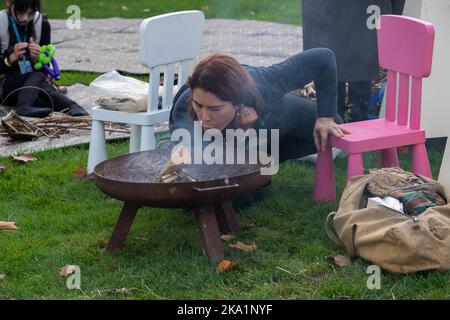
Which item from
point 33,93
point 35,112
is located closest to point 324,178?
point 35,112

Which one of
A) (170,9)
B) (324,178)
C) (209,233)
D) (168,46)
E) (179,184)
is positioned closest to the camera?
(179,184)

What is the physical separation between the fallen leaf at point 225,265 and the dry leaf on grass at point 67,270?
727 millimetres

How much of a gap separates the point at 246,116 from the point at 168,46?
116 cm

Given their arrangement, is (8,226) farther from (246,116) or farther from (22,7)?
(22,7)

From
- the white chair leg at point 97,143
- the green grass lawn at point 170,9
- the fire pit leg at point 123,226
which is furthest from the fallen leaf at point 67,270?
the green grass lawn at point 170,9

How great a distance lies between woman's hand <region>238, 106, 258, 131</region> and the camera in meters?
4.90

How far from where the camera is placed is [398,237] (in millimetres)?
4156

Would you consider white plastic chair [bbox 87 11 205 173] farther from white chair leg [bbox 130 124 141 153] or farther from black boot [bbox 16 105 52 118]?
black boot [bbox 16 105 52 118]

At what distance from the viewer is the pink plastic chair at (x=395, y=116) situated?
16.6 ft

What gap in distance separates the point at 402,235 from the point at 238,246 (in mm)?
978

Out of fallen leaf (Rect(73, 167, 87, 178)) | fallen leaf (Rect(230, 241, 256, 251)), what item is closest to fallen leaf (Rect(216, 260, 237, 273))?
fallen leaf (Rect(230, 241, 256, 251))

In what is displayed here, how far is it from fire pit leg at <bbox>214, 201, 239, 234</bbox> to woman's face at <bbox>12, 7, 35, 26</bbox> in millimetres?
3596

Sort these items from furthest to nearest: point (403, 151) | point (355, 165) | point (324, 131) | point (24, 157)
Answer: point (24, 157) < point (403, 151) < point (324, 131) < point (355, 165)

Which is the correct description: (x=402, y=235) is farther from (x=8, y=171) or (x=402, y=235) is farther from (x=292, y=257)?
(x=8, y=171)
